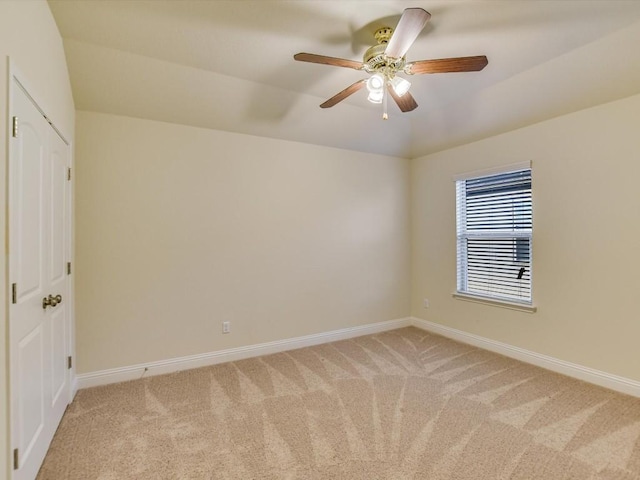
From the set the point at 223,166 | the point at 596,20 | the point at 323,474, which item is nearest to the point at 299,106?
the point at 223,166

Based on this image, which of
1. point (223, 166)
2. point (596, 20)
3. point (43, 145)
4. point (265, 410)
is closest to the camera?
point (43, 145)

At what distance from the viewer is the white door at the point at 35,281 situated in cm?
149

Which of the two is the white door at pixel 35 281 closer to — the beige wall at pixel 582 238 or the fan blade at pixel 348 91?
the fan blade at pixel 348 91

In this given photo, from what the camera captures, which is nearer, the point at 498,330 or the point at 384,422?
the point at 384,422

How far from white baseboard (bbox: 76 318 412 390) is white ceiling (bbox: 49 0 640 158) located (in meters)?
2.36

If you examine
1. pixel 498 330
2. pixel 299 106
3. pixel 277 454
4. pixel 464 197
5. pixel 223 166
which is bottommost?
pixel 277 454

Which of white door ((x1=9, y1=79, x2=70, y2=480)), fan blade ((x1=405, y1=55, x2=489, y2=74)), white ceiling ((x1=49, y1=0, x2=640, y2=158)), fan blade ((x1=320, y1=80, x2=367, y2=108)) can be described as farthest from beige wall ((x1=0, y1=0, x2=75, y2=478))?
fan blade ((x1=405, y1=55, x2=489, y2=74))

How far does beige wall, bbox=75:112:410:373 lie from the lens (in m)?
2.84

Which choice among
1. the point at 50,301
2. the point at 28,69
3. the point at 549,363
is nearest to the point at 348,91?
the point at 28,69

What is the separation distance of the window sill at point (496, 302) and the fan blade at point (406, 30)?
2.79 metres

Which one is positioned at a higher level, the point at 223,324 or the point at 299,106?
the point at 299,106

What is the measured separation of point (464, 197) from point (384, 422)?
9.49 ft

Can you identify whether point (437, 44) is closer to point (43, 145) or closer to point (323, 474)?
point (43, 145)

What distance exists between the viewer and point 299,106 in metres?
3.21
